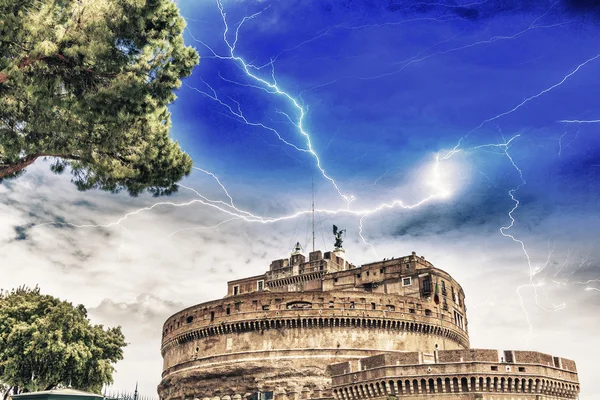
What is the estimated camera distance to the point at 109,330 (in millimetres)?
44719

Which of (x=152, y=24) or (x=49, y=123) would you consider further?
(x=49, y=123)

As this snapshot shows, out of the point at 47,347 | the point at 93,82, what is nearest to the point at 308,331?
the point at 47,347

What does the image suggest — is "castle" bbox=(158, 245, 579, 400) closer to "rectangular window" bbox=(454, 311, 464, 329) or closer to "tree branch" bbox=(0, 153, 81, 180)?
"rectangular window" bbox=(454, 311, 464, 329)

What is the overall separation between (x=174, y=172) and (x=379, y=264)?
45622mm

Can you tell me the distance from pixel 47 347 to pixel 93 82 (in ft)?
90.4

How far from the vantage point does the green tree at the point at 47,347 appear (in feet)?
125

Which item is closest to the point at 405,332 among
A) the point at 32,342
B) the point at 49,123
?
the point at 32,342

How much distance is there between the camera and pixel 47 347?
3778 cm

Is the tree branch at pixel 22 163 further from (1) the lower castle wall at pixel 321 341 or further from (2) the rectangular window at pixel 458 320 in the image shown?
(2) the rectangular window at pixel 458 320

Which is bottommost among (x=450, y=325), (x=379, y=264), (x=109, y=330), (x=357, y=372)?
(x=357, y=372)

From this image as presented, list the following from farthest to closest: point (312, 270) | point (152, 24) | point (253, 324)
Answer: point (312, 270) → point (253, 324) → point (152, 24)

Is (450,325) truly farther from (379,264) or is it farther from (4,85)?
(4,85)

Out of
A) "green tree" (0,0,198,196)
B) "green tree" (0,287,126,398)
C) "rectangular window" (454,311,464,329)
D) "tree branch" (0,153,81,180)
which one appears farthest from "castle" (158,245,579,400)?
"tree branch" (0,153,81,180)

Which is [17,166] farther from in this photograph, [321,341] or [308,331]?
[321,341]
